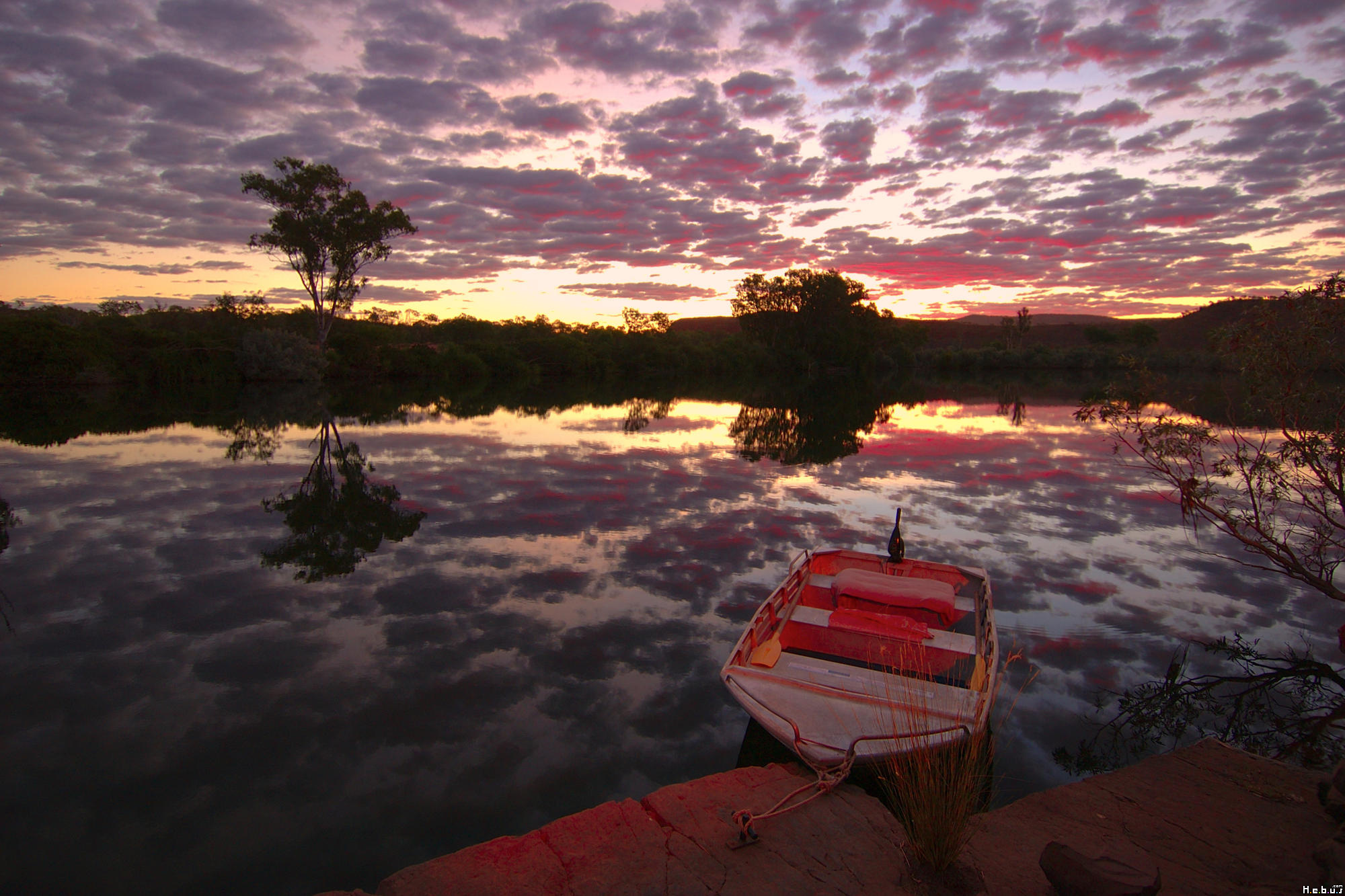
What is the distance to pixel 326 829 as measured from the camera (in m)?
4.46

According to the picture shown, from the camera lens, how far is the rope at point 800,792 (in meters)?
3.99

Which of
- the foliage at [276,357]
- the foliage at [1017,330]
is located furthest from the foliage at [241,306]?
the foliage at [1017,330]

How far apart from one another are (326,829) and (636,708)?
8.29ft

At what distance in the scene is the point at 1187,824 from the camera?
14.3ft

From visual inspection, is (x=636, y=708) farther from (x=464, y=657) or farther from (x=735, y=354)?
(x=735, y=354)

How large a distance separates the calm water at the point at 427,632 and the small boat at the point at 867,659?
0.74m

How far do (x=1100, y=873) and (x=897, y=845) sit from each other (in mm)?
1156

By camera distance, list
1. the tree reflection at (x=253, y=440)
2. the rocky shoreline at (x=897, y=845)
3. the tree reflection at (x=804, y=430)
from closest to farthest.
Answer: the rocky shoreline at (x=897, y=845), the tree reflection at (x=253, y=440), the tree reflection at (x=804, y=430)

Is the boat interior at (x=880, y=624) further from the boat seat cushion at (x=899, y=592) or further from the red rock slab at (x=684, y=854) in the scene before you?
the red rock slab at (x=684, y=854)

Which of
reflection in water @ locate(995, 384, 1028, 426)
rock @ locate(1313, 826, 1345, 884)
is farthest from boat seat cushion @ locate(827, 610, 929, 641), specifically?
reflection in water @ locate(995, 384, 1028, 426)

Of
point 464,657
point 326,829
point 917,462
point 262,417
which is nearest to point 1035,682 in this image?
point 464,657

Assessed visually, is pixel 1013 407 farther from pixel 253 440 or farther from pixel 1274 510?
pixel 253 440

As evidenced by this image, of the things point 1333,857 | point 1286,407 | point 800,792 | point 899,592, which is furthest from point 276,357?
point 1333,857

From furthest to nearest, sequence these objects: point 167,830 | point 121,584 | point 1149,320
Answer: point 1149,320 → point 121,584 → point 167,830
